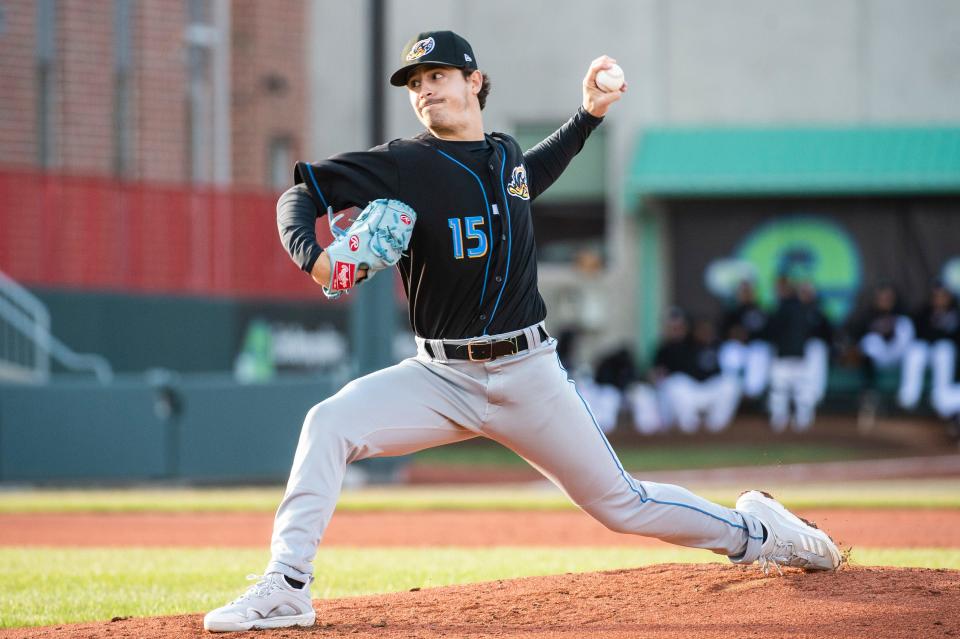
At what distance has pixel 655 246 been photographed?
22156 mm

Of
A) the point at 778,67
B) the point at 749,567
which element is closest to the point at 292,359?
the point at 778,67

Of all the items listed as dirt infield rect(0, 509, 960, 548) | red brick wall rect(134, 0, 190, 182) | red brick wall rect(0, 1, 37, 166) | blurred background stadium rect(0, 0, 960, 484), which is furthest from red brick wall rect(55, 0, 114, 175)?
dirt infield rect(0, 509, 960, 548)

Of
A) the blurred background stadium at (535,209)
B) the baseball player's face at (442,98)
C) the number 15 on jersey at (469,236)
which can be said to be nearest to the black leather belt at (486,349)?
the number 15 on jersey at (469,236)

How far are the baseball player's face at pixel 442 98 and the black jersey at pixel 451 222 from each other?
6cm

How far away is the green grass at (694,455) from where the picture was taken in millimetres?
15944

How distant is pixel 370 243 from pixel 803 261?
58.3ft

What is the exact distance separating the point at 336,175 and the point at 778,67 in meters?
18.7

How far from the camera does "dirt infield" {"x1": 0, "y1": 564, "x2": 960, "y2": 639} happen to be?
4500mm

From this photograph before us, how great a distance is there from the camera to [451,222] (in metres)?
4.71

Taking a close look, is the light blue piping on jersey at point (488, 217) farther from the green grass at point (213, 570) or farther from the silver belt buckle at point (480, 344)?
the green grass at point (213, 570)

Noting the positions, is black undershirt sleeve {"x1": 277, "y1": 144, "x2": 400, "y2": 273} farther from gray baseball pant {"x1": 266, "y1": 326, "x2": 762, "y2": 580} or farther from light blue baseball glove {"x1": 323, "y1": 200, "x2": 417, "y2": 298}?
gray baseball pant {"x1": 266, "y1": 326, "x2": 762, "y2": 580}

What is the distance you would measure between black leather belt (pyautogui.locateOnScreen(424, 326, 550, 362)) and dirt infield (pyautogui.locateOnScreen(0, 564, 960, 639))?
942 millimetres

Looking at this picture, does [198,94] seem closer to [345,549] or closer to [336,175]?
[345,549]

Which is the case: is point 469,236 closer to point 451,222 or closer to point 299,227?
point 451,222
